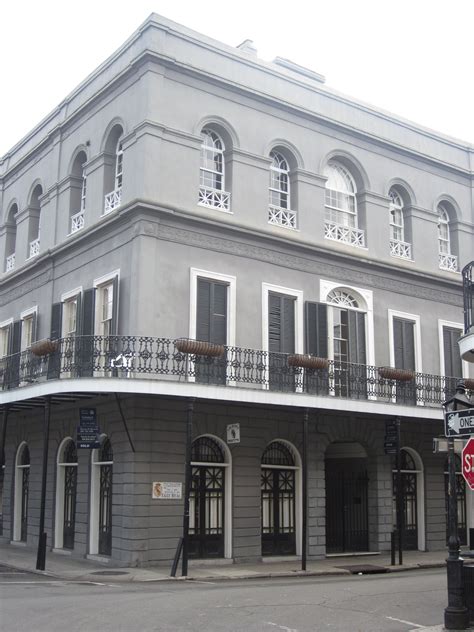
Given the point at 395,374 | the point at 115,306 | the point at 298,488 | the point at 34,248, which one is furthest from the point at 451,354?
the point at 34,248

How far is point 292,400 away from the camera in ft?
62.8

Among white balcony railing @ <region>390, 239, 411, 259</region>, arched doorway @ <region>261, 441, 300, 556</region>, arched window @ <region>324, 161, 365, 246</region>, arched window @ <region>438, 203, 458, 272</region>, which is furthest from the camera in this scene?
arched window @ <region>438, 203, 458, 272</region>

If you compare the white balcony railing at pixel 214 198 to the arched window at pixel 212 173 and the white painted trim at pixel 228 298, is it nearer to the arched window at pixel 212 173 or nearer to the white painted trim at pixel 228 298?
the arched window at pixel 212 173

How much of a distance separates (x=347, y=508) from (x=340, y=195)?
8.94 meters

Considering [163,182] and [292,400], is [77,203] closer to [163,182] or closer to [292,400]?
[163,182]

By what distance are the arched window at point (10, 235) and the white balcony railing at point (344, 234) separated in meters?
10.7

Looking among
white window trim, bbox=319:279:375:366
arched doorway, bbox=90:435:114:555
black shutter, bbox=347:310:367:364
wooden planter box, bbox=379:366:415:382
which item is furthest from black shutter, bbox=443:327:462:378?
arched doorway, bbox=90:435:114:555

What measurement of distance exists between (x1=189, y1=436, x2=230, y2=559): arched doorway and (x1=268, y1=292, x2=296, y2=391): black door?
2136 mm

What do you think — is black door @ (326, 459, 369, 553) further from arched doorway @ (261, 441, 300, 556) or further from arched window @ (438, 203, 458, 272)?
arched window @ (438, 203, 458, 272)

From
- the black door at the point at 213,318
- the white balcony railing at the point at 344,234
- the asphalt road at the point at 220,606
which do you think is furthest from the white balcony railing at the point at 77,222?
the asphalt road at the point at 220,606

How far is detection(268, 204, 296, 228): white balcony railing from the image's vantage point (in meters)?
21.9

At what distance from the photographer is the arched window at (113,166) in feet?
69.3

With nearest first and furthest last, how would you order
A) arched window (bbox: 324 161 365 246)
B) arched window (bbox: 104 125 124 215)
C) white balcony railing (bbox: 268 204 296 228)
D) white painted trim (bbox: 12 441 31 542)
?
arched window (bbox: 104 125 124 215), white balcony railing (bbox: 268 204 296 228), arched window (bbox: 324 161 365 246), white painted trim (bbox: 12 441 31 542)

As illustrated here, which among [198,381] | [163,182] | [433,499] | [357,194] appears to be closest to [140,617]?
[198,381]
